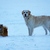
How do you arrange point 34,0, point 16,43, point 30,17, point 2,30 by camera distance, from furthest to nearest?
point 34,0 < point 30,17 < point 2,30 < point 16,43

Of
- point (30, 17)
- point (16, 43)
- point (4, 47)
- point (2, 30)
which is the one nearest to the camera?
point (4, 47)

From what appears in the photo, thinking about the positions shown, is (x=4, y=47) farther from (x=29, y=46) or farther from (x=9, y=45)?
(x=29, y=46)

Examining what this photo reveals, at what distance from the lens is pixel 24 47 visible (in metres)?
6.23

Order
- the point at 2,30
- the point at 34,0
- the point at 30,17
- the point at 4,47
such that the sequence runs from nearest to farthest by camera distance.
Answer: the point at 4,47
the point at 2,30
the point at 30,17
the point at 34,0

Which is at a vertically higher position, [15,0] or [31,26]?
[15,0]

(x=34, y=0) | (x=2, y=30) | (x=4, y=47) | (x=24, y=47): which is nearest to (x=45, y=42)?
(x=24, y=47)

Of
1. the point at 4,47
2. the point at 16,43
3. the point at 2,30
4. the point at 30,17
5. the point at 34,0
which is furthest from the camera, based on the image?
the point at 34,0

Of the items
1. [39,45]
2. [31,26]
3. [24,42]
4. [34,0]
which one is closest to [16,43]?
[24,42]

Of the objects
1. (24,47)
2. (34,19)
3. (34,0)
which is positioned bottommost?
(24,47)

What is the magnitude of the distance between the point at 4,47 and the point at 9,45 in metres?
0.22

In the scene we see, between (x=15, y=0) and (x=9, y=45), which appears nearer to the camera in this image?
(x=9, y=45)

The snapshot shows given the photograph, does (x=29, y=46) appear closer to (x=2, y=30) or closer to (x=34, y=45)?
(x=34, y=45)

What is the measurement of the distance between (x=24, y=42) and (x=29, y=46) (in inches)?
20.2

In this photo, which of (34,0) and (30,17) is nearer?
(30,17)
